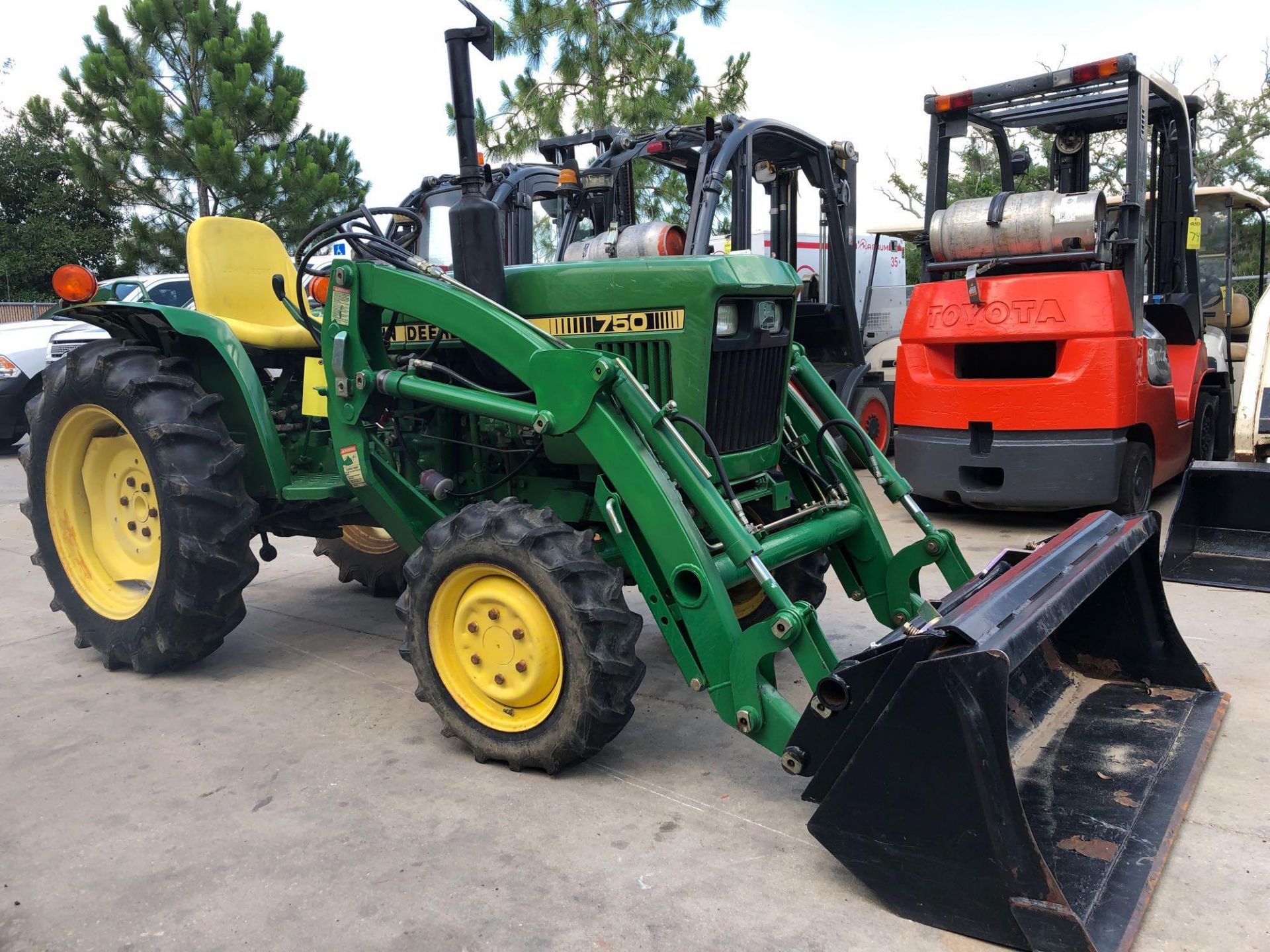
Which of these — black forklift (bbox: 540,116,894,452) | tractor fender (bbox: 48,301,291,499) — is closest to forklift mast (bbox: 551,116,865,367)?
black forklift (bbox: 540,116,894,452)

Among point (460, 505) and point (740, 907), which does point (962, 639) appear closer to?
point (740, 907)

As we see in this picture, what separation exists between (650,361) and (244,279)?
7.13ft

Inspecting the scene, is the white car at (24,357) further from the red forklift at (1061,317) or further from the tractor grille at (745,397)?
the tractor grille at (745,397)

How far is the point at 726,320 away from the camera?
11.5 ft

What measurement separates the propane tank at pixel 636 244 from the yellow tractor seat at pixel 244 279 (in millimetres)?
1367

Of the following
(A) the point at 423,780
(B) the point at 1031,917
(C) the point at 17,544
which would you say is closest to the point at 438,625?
(A) the point at 423,780

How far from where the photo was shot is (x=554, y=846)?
9.18 ft

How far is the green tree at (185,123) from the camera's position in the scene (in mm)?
20547

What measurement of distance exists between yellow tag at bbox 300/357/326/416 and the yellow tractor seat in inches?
5.6

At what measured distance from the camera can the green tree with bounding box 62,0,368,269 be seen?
2055cm

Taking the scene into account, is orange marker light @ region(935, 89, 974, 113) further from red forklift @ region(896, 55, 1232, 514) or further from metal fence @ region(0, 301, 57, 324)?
metal fence @ region(0, 301, 57, 324)

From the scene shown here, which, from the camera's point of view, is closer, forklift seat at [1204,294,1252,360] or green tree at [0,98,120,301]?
forklift seat at [1204,294,1252,360]

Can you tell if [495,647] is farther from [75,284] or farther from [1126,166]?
[1126,166]

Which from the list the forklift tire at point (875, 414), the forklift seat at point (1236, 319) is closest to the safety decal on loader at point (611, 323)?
the forklift tire at point (875, 414)
